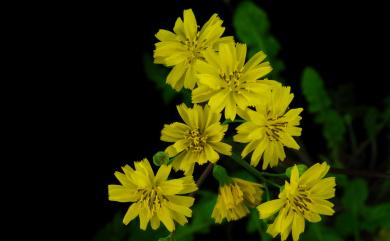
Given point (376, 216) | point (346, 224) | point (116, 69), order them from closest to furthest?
point (376, 216) < point (346, 224) < point (116, 69)

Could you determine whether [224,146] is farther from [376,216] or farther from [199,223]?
[376,216]

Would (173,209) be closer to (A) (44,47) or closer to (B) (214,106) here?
(B) (214,106)

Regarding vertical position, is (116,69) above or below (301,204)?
above

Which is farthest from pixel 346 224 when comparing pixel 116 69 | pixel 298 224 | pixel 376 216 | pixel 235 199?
Result: pixel 116 69

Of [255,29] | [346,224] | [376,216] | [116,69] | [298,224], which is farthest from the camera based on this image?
[255,29]

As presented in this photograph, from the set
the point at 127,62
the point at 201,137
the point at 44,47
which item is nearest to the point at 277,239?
the point at 201,137

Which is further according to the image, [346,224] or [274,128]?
[346,224]

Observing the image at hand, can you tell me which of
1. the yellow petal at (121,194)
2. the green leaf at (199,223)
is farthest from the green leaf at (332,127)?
the yellow petal at (121,194)

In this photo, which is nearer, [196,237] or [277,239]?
[277,239]
